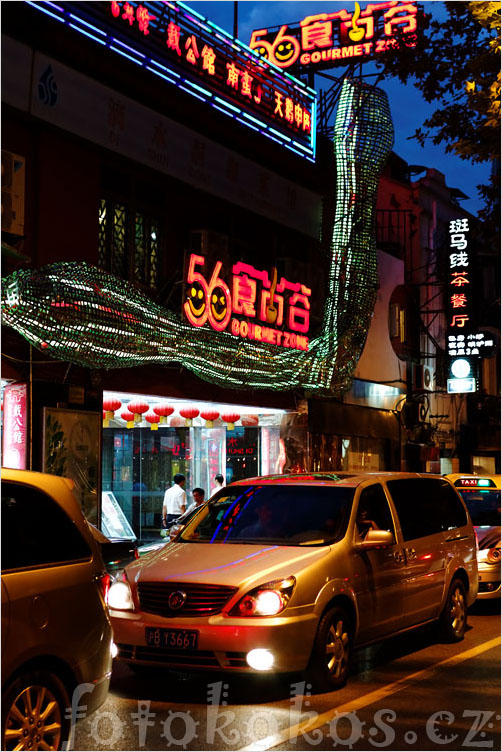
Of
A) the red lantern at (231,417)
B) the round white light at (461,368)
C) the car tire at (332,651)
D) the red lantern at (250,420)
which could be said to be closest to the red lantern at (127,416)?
the red lantern at (231,417)

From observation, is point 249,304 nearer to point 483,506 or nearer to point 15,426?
point 15,426

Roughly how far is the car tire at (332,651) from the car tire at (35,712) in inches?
113

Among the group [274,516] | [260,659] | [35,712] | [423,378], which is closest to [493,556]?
[274,516]

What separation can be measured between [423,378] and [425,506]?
707 inches

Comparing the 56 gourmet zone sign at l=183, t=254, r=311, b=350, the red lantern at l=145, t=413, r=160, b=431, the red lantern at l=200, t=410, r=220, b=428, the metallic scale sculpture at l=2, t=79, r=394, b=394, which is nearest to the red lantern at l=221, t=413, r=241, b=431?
the red lantern at l=200, t=410, r=220, b=428

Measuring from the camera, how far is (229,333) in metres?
17.8

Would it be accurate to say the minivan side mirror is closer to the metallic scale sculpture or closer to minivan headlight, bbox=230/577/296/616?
minivan headlight, bbox=230/577/296/616

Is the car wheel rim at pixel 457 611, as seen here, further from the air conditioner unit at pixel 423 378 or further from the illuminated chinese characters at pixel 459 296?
the illuminated chinese characters at pixel 459 296

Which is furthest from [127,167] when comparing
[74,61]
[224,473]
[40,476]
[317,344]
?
[40,476]

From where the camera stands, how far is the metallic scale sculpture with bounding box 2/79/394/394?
12.8 metres

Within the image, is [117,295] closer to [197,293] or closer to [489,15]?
[197,293]

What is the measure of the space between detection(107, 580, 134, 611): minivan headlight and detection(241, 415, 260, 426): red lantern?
12.7 m

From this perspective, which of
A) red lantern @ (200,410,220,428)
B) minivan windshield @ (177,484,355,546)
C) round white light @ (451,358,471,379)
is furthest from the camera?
round white light @ (451,358,471,379)

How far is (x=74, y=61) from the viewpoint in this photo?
50.4 feet
